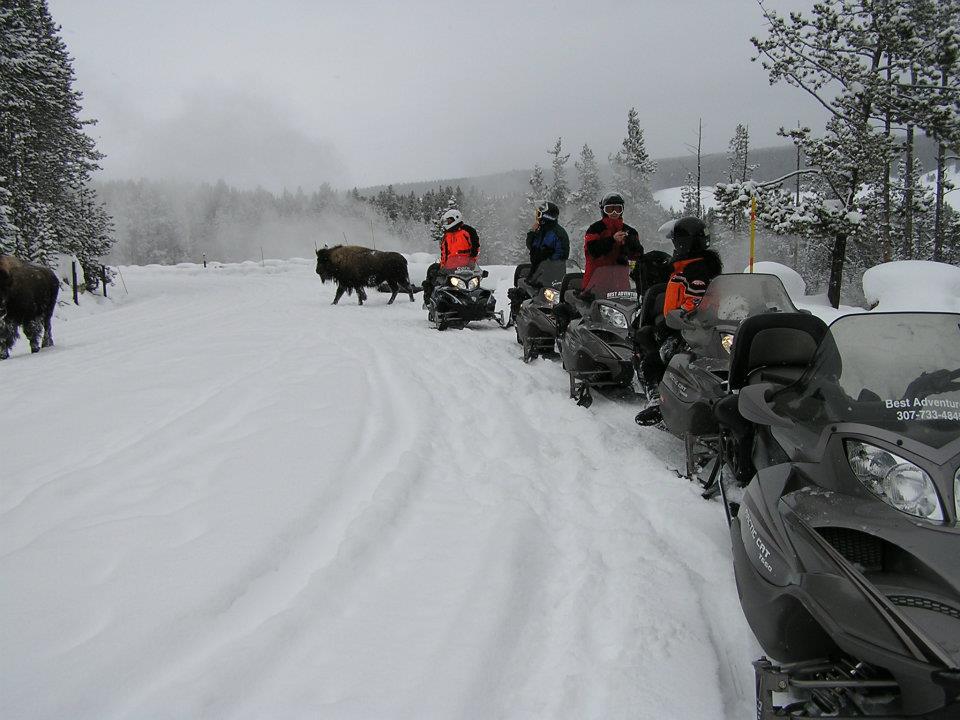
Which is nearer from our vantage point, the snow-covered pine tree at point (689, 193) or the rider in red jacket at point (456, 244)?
the rider in red jacket at point (456, 244)

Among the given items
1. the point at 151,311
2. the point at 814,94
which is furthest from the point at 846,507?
the point at 814,94

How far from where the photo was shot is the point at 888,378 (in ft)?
7.72

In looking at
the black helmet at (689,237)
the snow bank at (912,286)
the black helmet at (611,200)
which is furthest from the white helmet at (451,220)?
the snow bank at (912,286)

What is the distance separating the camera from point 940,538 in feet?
5.94

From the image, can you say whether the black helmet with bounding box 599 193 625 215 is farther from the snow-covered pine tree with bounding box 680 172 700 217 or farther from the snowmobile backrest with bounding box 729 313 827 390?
the snow-covered pine tree with bounding box 680 172 700 217

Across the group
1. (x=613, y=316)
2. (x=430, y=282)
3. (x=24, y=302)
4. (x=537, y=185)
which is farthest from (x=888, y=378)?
(x=537, y=185)

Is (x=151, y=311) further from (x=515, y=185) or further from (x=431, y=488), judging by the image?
(x=515, y=185)

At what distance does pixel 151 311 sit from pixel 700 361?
15.9m

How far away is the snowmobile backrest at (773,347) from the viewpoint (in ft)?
11.3

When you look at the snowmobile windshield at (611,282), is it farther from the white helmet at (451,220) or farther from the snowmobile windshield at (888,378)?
the white helmet at (451,220)

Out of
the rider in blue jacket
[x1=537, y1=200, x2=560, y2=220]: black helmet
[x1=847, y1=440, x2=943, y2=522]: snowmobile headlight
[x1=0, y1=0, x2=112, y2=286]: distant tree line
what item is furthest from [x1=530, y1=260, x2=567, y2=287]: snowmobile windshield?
[x1=0, y1=0, x2=112, y2=286]: distant tree line

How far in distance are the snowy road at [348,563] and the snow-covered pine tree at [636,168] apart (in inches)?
2334

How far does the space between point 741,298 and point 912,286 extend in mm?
13402

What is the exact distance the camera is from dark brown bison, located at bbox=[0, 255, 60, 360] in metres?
10.6
